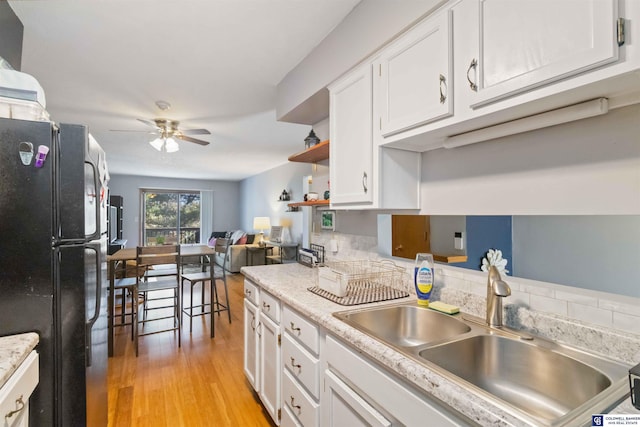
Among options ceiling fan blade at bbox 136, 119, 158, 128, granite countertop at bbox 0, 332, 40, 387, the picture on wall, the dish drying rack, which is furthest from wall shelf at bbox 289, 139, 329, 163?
ceiling fan blade at bbox 136, 119, 158, 128

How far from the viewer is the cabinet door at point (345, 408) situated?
1.01 metres

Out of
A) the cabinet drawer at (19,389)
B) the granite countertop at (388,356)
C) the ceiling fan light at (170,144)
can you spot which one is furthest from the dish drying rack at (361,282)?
the ceiling fan light at (170,144)

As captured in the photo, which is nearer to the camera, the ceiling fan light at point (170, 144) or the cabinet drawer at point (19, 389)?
the cabinet drawer at point (19, 389)

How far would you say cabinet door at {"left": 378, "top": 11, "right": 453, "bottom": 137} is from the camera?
1.15m

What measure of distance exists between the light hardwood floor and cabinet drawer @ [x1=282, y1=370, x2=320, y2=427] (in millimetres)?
499

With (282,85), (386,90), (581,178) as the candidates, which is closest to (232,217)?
(282,85)

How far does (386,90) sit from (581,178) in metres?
0.84

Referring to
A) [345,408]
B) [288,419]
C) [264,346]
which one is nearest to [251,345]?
[264,346]

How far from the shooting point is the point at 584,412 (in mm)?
652

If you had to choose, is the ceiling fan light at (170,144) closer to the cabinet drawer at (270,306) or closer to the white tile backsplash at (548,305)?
the cabinet drawer at (270,306)

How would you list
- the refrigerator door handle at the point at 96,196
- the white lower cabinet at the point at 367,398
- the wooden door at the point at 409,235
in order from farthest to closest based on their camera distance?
the wooden door at the point at 409,235, the refrigerator door handle at the point at 96,196, the white lower cabinet at the point at 367,398

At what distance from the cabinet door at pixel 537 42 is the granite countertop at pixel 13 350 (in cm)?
171

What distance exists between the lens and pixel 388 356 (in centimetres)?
94

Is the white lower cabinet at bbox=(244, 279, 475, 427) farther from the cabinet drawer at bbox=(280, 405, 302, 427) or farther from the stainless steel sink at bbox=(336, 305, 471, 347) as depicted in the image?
the stainless steel sink at bbox=(336, 305, 471, 347)
